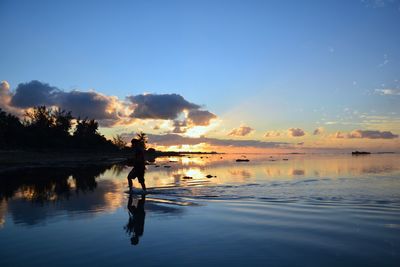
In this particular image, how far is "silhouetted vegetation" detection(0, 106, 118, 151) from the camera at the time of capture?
8175cm

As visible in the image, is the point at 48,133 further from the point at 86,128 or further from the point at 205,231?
the point at 205,231

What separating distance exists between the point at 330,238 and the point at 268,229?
163 cm

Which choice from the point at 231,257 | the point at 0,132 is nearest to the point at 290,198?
the point at 231,257

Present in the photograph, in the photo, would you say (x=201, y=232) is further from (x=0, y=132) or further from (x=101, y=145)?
(x=101, y=145)

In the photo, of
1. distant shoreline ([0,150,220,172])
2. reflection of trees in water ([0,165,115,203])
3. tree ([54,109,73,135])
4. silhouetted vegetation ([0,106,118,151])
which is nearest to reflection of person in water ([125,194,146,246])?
reflection of trees in water ([0,165,115,203])

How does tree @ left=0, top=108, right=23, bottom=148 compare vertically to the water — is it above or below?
above

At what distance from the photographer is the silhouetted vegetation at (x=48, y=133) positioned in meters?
81.8

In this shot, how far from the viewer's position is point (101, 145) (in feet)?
403

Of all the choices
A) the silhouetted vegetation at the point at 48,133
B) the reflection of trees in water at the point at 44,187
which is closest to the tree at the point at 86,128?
the silhouetted vegetation at the point at 48,133

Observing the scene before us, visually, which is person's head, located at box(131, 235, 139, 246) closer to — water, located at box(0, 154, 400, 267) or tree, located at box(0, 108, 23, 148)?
water, located at box(0, 154, 400, 267)

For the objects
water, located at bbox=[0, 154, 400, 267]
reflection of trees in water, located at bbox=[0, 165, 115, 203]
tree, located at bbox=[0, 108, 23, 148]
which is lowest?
water, located at bbox=[0, 154, 400, 267]

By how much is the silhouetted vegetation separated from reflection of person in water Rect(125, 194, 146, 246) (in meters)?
65.6

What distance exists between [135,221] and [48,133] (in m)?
95.7

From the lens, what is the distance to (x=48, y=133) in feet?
318
